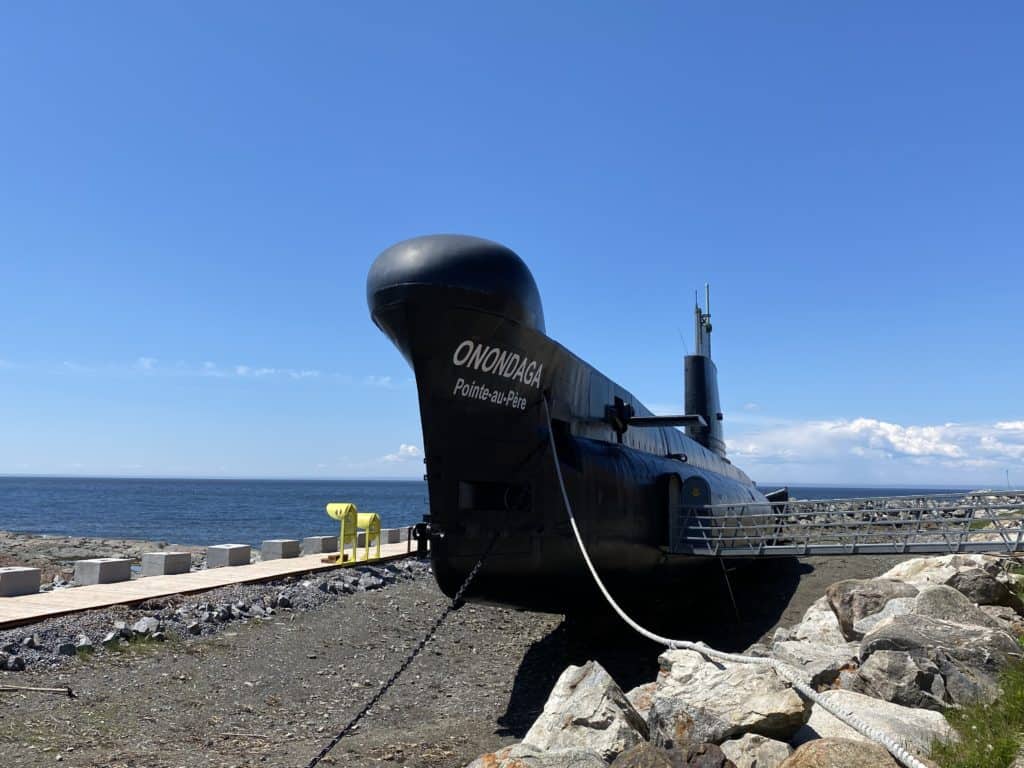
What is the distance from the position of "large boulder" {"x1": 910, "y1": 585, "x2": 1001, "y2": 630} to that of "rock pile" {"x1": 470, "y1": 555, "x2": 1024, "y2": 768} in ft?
0.04

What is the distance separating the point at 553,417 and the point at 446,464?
1.89 m

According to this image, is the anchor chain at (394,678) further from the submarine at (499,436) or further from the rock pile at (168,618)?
the rock pile at (168,618)

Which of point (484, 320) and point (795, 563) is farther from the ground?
point (484, 320)

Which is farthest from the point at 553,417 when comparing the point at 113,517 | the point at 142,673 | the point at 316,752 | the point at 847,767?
the point at 113,517

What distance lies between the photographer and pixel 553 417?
34.1ft

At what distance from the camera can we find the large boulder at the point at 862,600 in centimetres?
872

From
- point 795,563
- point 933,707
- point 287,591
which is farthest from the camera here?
point 795,563

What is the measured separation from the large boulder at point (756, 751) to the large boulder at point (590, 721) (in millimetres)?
753

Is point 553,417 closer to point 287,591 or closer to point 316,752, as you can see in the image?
point 316,752

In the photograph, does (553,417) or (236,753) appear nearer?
(236,753)

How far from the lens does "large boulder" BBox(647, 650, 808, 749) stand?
5.29m

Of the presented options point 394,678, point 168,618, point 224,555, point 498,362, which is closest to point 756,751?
point 394,678

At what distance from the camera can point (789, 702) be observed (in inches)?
209

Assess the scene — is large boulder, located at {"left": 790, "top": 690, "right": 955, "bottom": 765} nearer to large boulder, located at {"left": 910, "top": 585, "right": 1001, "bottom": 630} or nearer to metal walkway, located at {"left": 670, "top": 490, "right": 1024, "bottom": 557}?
large boulder, located at {"left": 910, "top": 585, "right": 1001, "bottom": 630}
